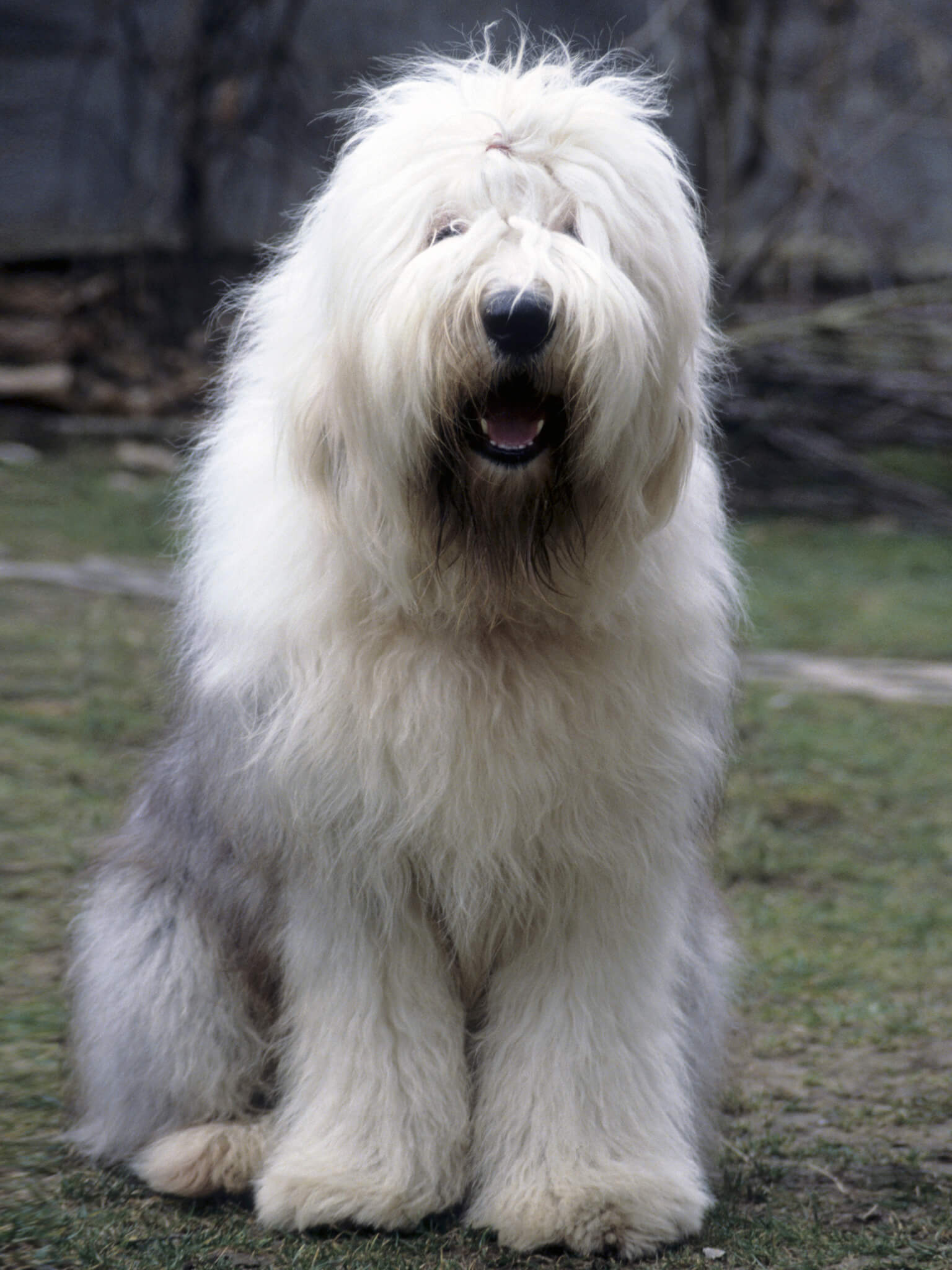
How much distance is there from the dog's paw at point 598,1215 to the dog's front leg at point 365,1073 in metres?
0.13

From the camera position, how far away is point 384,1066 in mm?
2406

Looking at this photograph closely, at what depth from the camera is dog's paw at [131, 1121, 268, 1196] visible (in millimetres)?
2467

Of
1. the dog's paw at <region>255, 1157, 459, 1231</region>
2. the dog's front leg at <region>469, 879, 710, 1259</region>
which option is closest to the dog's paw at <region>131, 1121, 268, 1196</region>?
the dog's paw at <region>255, 1157, 459, 1231</region>

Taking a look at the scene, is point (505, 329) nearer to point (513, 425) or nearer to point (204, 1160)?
point (513, 425)

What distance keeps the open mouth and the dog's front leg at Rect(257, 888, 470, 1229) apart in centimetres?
70

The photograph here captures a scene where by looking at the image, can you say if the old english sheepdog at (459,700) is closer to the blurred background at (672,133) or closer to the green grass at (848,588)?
the green grass at (848,588)

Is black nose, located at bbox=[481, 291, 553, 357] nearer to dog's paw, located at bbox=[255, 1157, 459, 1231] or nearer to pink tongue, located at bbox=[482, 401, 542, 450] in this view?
pink tongue, located at bbox=[482, 401, 542, 450]

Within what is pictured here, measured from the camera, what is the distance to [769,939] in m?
3.96

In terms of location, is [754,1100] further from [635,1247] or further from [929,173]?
[929,173]

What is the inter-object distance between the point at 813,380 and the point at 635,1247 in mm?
7414

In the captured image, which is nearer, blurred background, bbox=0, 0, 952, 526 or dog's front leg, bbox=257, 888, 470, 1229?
dog's front leg, bbox=257, 888, 470, 1229

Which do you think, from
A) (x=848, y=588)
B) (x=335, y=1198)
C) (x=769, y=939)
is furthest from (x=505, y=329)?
(x=848, y=588)

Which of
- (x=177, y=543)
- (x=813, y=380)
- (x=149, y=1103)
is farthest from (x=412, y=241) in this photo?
(x=813, y=380)

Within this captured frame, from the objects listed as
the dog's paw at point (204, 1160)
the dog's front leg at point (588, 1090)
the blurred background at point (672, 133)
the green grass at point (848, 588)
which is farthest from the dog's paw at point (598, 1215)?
the blurred background at point (672, 133)
